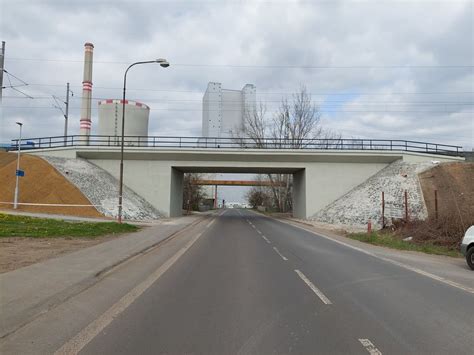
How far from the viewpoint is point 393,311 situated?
660 cm

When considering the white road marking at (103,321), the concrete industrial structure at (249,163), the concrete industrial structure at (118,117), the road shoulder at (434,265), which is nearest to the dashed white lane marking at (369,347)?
the white road marking at (103,321)

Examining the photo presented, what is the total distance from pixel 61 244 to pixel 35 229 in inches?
180

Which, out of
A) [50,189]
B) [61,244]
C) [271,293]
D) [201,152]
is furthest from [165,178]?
[271,293]

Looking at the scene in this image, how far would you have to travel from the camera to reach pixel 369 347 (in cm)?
490

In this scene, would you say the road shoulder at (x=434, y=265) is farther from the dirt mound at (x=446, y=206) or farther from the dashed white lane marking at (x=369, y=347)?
the dashed white lane marking at (x=369, y=347)

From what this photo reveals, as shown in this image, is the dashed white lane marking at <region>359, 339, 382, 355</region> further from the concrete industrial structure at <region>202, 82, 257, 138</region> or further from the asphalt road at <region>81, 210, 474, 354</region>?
the concrete industrial structure at <region>202, 82, 257, 138</region>

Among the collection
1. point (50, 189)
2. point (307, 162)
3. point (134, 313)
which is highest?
point (307, 162)

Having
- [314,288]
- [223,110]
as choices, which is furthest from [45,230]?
[223,110]

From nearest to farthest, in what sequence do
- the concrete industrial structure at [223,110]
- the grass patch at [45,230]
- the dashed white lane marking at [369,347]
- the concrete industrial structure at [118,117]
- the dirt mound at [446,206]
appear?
the dashed white lane marking at [369,347], the grass patch at [45,230], the dirt mound at [446,206], the concrete industrial structure at [118,117], the concrete industrial structure at [223,110]

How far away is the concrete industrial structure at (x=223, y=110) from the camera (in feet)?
194

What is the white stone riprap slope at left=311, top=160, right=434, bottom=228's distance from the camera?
106 ft

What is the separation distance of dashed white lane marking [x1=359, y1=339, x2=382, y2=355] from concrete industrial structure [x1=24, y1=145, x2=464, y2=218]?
34.0 m

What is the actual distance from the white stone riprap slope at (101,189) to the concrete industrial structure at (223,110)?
23.1 m

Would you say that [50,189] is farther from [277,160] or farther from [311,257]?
[311,257]
